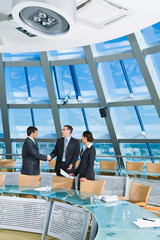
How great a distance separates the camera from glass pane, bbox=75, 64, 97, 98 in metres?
11.8

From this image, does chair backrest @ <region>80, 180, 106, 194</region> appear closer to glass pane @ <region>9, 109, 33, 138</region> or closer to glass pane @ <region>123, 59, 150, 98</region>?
glass pane @ <region>123, 59, 150, 98</region>

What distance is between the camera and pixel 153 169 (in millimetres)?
8445

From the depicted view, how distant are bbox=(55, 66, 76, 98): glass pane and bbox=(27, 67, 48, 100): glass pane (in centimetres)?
69

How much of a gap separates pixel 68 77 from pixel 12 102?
2871mm

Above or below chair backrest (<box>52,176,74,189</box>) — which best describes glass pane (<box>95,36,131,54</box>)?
above

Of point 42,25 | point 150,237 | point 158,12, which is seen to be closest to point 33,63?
point 158,12

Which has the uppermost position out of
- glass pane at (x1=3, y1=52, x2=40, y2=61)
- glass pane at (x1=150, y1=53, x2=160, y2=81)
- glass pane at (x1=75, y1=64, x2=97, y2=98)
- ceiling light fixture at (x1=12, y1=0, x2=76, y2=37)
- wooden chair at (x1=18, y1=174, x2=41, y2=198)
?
glass pane at (x1=3, y1=52, x2=40, y2=61)

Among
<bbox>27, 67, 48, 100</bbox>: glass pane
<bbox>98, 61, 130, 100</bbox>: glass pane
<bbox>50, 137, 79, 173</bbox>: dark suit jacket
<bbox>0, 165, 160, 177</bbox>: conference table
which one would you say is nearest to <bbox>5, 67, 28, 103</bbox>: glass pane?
<bbox>27, 67, 48, 100</bbox>: glass pane

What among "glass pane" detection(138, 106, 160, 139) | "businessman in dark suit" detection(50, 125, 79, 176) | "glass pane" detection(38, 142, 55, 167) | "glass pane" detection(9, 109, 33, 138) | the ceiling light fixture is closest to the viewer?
the ceiling light fixture

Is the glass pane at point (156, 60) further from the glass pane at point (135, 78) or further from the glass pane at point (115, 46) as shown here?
the glass pane at point (115, 46)

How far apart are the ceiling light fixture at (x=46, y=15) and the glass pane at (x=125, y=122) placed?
8277 mm

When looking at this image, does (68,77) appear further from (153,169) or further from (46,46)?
(153,169)

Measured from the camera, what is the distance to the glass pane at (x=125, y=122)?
39.8ft

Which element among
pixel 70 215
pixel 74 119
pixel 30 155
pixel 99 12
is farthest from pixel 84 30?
pixel 74 119
